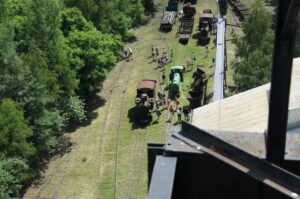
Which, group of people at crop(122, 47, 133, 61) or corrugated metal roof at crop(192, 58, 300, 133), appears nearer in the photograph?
corrugated metal roof at crop(192, 58, 300, 133)

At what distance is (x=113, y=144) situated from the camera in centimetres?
3475

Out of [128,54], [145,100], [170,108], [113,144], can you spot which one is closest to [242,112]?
[113,144]

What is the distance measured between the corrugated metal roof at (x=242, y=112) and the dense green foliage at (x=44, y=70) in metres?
12.8

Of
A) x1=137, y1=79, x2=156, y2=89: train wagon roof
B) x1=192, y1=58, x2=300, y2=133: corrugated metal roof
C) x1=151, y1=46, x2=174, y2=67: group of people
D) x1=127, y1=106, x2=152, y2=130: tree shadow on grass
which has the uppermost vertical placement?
x1=151, y1=46, x2=174, y2=67: group of people

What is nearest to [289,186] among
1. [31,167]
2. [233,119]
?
[233,119]

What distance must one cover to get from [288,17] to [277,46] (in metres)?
0.27

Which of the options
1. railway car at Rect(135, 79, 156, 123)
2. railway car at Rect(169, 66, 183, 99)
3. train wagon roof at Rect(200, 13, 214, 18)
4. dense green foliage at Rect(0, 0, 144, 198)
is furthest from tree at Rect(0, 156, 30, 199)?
train wagon roof at Rect(200, 13, 214, 18)

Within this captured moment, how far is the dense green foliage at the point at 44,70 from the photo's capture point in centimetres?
2980

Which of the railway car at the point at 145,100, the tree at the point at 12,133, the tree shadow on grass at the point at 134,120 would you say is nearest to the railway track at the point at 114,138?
the tree shadow on grass at the point at 134,120

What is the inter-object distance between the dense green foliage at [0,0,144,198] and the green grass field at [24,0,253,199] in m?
1.16

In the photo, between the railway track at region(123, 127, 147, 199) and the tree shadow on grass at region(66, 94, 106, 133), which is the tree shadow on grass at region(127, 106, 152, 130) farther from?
the tree shadow on grass at region(66, 94, 106, 133)

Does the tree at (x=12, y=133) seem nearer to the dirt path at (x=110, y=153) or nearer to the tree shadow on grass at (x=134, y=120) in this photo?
the dirt path at (x=110, y=153)

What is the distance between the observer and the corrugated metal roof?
15.0m

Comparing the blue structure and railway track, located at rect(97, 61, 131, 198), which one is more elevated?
the blue structure
